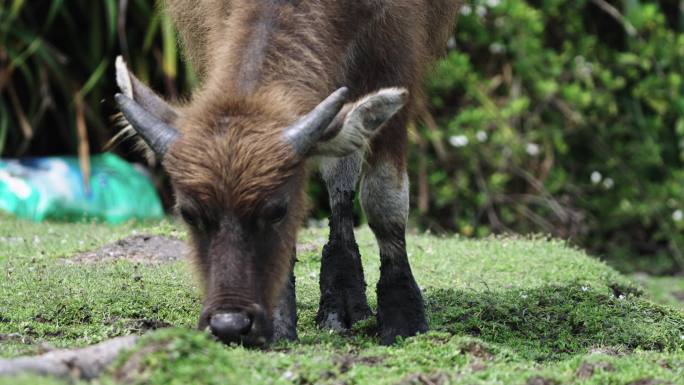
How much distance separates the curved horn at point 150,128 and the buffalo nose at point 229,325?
80 cm

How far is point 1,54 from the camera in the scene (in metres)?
11.0

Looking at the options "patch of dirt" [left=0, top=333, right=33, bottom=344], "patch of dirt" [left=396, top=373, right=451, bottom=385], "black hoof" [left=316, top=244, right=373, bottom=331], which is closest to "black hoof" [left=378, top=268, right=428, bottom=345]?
"black hoof" [left=316, top=244, right=373, bottom=331]

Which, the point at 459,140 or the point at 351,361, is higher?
the point at 459,140

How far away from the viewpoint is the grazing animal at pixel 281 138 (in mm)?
4828

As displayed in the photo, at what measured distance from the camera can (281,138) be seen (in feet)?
16.1

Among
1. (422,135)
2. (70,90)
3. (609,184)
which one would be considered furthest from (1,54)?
(609,184)

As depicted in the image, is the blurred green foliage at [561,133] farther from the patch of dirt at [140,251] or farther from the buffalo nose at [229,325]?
the buffalo nose at [229,325]

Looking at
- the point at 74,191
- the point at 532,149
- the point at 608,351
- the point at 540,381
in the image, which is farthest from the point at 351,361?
the point at 532,149

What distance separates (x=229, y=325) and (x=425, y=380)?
0.85 metres

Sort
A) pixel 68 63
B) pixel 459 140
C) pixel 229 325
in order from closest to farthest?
pixel 229 325, pixel 459 140, pixel 68 63

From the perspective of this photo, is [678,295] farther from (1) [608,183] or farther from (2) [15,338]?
(2) [15,338]

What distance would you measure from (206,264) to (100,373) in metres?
0.96

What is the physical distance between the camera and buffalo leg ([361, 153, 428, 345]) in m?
5.83

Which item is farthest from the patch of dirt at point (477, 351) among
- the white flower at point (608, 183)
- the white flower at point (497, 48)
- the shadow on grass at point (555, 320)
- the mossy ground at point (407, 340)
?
the white flower at point (608, 183)
